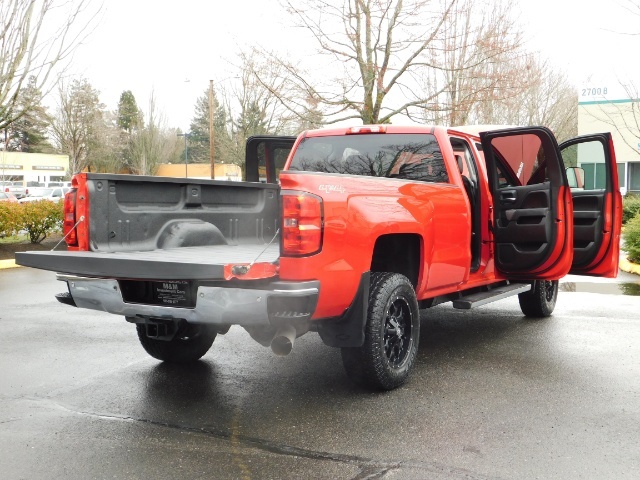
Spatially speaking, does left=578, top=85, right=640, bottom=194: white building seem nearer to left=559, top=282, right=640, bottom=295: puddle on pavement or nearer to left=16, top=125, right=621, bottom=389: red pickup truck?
left=559, top=282, right=640, bottom=295: puddle on pavement

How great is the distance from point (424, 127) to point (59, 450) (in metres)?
3.88

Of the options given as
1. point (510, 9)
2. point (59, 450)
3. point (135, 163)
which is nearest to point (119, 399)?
point (59, 450)

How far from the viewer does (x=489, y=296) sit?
20.7 feet

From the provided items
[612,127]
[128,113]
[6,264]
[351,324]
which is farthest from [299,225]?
[128,113]

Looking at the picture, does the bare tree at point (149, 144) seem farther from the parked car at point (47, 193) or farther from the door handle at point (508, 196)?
the door handle at point (508, 196)

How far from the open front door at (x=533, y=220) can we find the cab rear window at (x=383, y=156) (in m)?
0.59

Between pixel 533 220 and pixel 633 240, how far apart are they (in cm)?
723

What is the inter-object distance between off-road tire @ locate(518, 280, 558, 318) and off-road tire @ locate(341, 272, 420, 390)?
2.92 meters

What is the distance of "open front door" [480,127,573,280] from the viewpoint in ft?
20.5

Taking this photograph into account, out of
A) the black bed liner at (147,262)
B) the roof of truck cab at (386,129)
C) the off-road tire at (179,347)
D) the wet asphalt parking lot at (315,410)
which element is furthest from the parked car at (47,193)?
the black bed liner at (147,262)

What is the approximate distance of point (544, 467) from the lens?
144 inches

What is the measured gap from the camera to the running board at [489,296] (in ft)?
19.4

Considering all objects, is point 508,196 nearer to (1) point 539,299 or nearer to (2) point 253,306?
(1) point 539,299

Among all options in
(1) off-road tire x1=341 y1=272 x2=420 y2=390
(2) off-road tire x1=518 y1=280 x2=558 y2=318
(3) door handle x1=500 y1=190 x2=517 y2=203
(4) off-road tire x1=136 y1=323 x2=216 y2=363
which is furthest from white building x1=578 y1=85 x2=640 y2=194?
(4) off-road tire x1=136 y1=323 x2=216 y2=363
